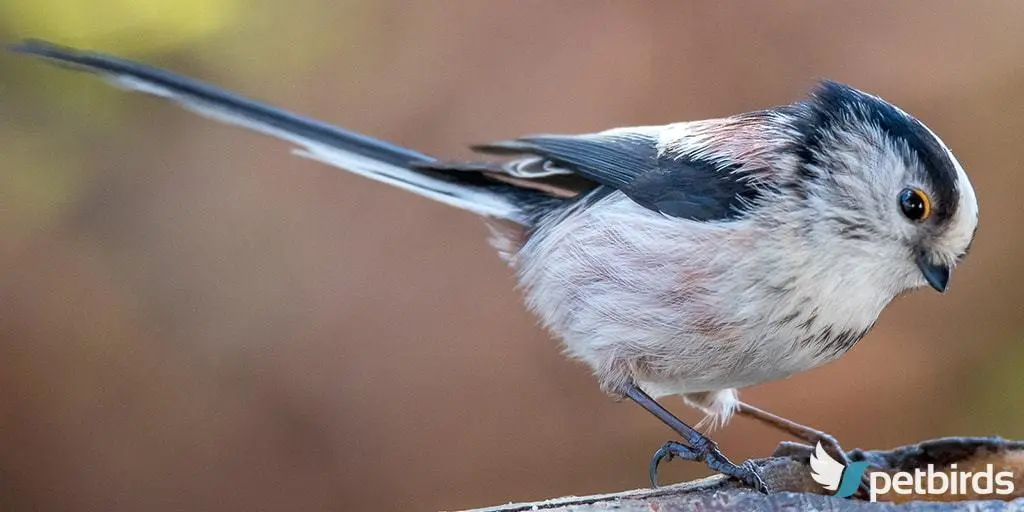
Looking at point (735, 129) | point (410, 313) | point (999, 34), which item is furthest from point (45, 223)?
point (999, 34)

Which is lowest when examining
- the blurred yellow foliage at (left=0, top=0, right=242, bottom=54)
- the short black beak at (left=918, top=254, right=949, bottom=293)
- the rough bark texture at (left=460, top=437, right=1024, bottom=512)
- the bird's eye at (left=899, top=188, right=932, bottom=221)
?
the rough bark texture at (left=460, top=437, right=1024, bottom=512)

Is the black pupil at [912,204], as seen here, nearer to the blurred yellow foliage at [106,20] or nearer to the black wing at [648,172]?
the black wing at [648,172]

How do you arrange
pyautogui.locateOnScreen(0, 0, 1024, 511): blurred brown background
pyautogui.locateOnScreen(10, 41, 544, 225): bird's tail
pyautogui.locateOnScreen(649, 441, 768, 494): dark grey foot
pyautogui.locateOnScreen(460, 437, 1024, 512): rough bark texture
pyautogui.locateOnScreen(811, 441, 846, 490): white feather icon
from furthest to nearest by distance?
pyautogui.locateOnScreen(0, 0, 1024, 511): blurred brown background, pyautogui.locateOnScreen(10, 41, 544, 225): bird's tail, pyautogui.locateOnScreen(811, 441, 846, 490): white feather icon, pyautogui.locateOnScreen(649, 441, 768, 494): dark grey foot, pyautogui.locateOnScreen(460, 437, 1024, 512): rough bark texture

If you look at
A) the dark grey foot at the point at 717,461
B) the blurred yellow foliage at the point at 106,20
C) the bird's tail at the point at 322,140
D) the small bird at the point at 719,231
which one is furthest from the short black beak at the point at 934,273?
the blurred yellow foliage at the point at 106,20

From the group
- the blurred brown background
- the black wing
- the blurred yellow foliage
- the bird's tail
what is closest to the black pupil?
the black wing

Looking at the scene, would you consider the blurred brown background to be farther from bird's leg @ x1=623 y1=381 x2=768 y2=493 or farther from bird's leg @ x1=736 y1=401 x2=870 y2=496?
bird's leg @ x1=623 y1=381 x2=768 y2=493
